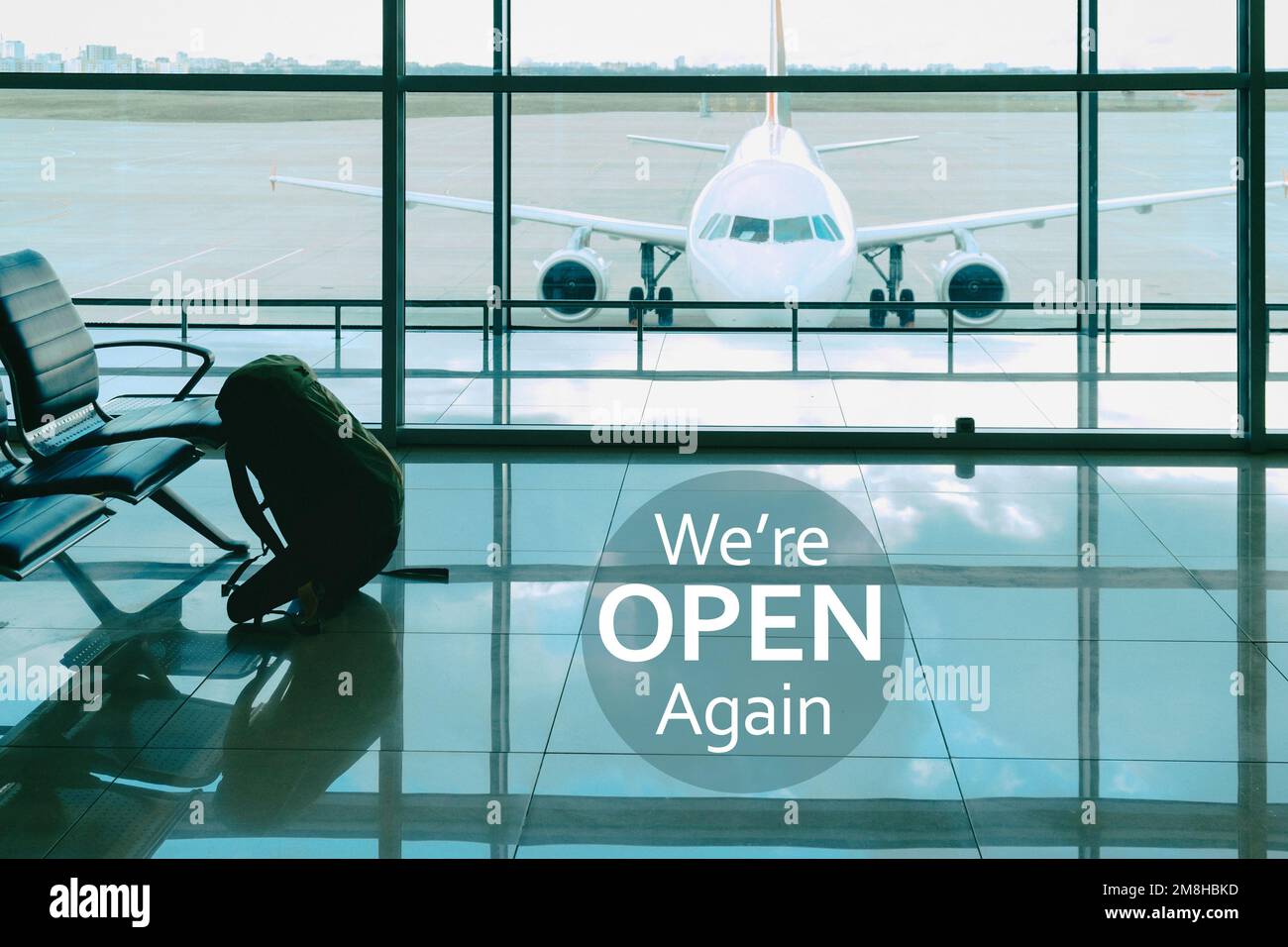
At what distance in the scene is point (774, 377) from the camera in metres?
10.6

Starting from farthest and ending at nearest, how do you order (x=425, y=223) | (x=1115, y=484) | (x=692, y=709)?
(x=425, y=223), (x=1115, y=484), (x=692, y=709)

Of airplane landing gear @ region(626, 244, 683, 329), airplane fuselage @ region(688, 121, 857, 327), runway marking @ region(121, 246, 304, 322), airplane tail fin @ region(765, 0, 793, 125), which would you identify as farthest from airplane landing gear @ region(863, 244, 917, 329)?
runway marking @ region(121, 246, 304, 322)

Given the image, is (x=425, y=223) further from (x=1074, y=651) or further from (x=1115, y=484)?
(x=1074, y=651)

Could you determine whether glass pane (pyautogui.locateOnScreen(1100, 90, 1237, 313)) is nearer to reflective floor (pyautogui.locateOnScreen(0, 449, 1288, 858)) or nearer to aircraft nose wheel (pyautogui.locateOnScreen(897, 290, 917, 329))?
aircraft nose wheel (pyautogui.locateOnScreen(897, 290, 917, 329))

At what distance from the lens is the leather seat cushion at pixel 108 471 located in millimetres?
5062

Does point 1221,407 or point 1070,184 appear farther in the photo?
point 1070,184

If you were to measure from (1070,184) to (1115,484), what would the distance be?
4384 centimetres

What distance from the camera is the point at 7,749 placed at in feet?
13.2

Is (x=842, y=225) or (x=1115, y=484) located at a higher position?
(x=842, y=225)

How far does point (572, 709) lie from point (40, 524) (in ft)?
5.86

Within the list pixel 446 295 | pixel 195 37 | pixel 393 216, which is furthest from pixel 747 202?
pixel 446 295

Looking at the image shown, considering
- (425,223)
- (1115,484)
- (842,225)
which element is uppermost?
(425,223)
